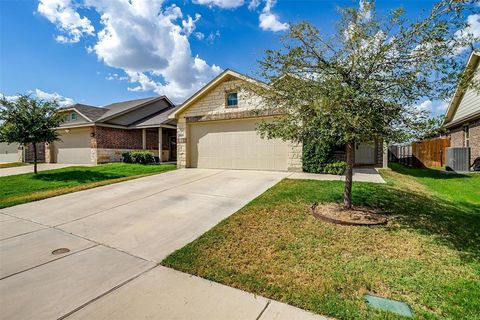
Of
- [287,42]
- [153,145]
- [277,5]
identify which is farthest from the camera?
[153,145]

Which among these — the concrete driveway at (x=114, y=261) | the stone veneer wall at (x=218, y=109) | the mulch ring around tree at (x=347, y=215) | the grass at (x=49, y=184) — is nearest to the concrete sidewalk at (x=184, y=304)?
the concrete driveway at (x=114, y=261)

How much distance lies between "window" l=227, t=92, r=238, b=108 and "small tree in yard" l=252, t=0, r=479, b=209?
7.01 meters

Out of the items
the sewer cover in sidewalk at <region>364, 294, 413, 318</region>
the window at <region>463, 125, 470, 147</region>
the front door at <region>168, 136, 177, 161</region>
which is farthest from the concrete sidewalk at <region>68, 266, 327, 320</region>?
the front door at <region>168, 136, 177, 161</region>

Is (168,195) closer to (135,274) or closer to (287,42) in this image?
(135,274)

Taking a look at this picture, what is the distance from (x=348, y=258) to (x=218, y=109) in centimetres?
1026

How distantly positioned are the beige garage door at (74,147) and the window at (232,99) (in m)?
12.3

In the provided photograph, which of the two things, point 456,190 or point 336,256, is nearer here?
point 336,256

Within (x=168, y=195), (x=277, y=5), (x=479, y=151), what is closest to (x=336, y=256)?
(x=168, y=195)

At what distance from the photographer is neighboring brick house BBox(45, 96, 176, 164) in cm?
1788

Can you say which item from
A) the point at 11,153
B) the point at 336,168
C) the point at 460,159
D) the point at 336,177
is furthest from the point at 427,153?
the point at 11,153

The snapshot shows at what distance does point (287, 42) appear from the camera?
5.13 m

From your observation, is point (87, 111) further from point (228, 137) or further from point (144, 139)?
point (228, 137)

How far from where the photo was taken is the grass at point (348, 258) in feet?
9.04

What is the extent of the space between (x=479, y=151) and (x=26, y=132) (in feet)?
74.4
